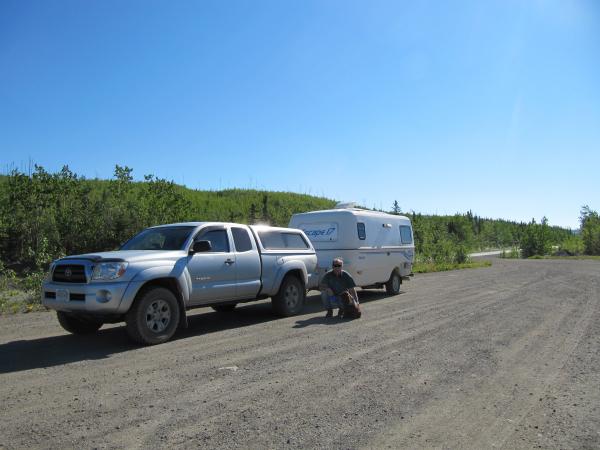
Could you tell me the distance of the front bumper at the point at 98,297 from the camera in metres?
6.91

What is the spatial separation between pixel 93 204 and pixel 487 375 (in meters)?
20.1

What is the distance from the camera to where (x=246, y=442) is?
12.5 feet

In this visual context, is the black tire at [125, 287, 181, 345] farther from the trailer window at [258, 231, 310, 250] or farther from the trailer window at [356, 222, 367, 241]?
the trailer window at [356, 222, 367, 241]

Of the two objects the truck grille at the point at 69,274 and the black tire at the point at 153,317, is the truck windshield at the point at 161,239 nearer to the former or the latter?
the black tire at the point at 153,317

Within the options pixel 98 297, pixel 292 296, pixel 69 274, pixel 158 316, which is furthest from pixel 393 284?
pixel 69 274

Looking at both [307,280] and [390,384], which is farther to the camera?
[307,280]

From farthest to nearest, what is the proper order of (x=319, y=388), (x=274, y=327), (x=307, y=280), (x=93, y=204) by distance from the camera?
1. (x=93, y=204)
2. (x=307, y=280)
3. (x=274, y=327)
4. (x=319, y=388)

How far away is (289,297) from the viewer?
34.3 ft

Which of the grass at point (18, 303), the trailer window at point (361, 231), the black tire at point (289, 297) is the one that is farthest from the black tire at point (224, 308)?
the grass at point (18, 303)

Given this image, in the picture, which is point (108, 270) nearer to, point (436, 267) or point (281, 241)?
point (281, 241)

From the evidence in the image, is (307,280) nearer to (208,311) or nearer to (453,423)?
(208,311)

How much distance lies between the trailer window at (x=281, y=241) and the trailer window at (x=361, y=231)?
7.87 feet

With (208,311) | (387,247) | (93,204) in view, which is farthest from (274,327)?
(93,204)

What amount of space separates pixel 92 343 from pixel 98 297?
1174 millimetres
